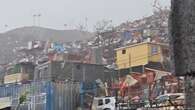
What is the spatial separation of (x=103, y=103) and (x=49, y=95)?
420cm

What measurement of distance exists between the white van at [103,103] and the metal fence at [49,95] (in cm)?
271

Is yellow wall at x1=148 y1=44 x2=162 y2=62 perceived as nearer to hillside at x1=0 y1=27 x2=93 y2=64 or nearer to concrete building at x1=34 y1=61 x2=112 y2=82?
concrete building at x1=34 y1=61 x2=112 y2=82

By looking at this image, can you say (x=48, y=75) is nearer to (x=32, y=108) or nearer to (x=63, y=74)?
(x=63, y=74)

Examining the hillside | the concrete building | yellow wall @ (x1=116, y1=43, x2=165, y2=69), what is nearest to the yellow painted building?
yellow wall @ (x1=116, y1=43, x2=165, y2=69)

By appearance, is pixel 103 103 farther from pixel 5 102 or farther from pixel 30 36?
pixel 30 36

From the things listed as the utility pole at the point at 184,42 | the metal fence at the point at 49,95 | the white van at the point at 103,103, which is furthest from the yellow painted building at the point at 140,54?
the utility pole at the point at 184,42

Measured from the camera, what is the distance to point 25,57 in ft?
237

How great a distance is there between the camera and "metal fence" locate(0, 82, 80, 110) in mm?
34531

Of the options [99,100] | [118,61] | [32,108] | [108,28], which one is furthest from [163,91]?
[108,28]

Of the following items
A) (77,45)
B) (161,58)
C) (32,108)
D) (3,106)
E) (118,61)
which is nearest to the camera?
(32,108)

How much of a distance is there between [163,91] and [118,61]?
52.0 ft

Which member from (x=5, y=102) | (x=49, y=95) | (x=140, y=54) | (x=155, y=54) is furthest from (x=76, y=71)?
(x=49, y=95)

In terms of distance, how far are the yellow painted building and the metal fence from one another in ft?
29.6

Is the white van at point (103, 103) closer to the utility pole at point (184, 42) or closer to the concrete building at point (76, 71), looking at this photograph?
the concrete building at point (76, 71)
